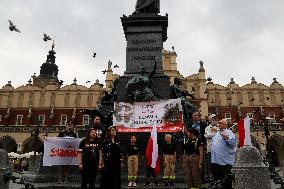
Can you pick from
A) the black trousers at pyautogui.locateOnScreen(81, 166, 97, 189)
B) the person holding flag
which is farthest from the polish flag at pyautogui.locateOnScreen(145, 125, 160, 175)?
the black trousers at pyautogui.locateOnScreen(81, 166, 97, 189)

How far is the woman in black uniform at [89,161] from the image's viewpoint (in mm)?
5898

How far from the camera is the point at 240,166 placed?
449 centimetres

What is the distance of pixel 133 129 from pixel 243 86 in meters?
41.1

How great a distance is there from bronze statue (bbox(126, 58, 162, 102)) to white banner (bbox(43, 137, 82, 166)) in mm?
2148

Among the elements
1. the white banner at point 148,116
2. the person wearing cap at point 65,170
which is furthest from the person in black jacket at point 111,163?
the white banner at point 148,116

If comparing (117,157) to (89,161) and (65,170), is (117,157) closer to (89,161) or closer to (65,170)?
(89,161)

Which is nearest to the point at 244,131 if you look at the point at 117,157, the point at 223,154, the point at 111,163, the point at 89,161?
the point at 223,154

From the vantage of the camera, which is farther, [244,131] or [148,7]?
[148,7]

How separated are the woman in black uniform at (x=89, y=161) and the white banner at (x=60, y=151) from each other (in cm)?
274

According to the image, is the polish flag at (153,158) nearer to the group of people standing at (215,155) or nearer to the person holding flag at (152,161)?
the person holding flag at (152,161)

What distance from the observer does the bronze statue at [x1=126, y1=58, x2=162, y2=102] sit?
385 inches

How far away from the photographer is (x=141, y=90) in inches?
388

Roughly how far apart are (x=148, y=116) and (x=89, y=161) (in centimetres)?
370

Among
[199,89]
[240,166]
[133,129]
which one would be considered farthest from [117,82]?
[199,89]
